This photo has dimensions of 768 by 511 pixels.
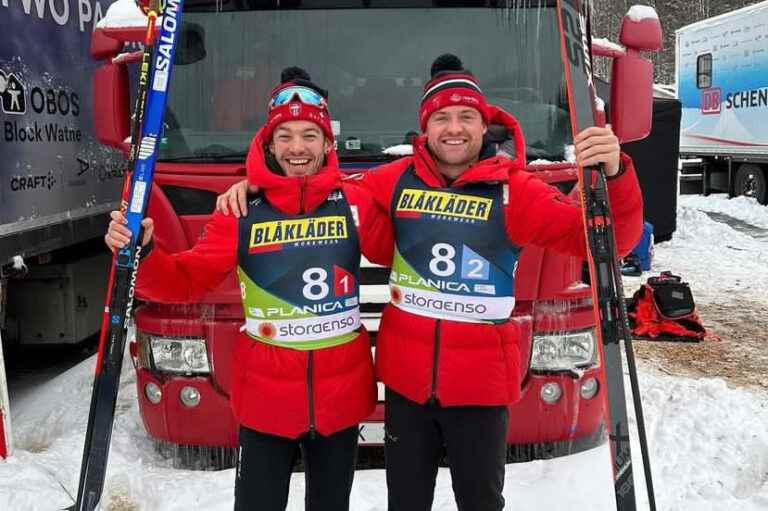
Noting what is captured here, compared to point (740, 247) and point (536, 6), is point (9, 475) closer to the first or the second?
point (536, 6)

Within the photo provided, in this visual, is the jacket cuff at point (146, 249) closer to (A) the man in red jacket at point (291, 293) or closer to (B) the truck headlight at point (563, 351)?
(A) the man in red jacket at point (291, 293)

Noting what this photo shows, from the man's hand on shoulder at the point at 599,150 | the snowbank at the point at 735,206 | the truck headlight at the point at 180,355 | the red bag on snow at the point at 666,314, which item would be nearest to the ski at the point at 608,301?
the man's hand on shoulder at the point at 599,150

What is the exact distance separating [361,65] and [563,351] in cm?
164

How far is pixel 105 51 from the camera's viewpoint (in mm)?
3637

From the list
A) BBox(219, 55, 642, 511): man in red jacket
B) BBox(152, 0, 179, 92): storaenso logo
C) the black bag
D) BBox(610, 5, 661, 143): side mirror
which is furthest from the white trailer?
BBox(152, 0, 179, 92): storaenso logo

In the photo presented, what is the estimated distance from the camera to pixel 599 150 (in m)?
2.20

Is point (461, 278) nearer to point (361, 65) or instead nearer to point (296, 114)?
point (296, 114)

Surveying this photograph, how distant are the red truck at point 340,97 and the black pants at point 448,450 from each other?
0.96m

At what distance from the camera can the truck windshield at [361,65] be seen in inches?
138

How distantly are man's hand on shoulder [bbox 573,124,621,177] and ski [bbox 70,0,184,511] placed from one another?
149 cm

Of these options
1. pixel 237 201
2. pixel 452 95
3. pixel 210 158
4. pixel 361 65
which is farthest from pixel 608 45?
pixel 237 201

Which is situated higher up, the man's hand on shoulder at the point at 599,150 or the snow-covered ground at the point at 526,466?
the man's hand on shoulder at the point at 599,150

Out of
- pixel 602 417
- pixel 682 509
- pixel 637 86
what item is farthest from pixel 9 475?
pixel 637 86

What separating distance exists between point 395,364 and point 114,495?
1699 mm
